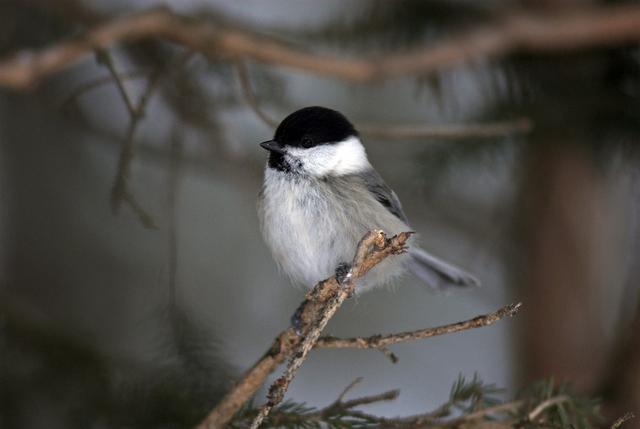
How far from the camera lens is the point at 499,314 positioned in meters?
0.70

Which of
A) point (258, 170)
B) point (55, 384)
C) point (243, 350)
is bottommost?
point (243, 350)

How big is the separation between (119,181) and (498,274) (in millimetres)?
1155

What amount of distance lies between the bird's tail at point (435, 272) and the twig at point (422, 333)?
59 centimetres

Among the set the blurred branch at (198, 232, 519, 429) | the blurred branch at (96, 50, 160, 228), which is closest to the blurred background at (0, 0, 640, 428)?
the blurred branch at (96, 50, 160, 228)

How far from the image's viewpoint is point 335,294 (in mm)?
810

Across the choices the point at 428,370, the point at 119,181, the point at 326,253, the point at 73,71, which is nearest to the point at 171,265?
the point at 119,181

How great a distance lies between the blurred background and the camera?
1239 mm

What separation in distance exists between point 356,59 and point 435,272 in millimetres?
433

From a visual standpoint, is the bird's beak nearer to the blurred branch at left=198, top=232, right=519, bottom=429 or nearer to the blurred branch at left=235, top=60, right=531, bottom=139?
the blurred branch at left=235, top=60, right=531, bottom=139

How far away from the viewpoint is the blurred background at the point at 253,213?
1239 mm

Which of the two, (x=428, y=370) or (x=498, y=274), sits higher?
(x=498, y=274)

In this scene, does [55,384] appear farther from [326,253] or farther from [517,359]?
[517,359]

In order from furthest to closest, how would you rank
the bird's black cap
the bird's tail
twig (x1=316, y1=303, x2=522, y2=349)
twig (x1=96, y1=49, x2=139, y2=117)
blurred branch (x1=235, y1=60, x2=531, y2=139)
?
the bird's tail, the bird's black cap, blurred branch (x1=235, y1=60, x2=531, y2=139), twig (x1=96, y1=49, x2=139, y2=117), twig (x1=316, y1=303, x2=522, y2=349)

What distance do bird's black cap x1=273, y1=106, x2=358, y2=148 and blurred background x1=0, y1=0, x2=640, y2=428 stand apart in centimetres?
6
